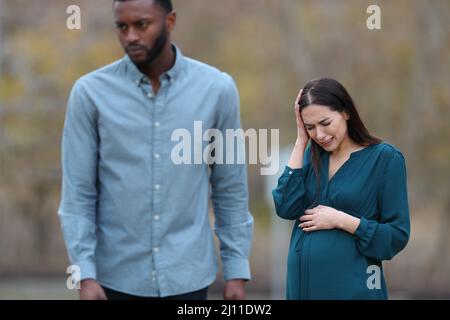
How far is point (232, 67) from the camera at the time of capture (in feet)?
57.3

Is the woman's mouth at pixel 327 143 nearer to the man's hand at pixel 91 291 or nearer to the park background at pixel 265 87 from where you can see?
the man's hand at pixel 91 291

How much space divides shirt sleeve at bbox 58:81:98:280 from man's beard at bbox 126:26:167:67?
0.85ft

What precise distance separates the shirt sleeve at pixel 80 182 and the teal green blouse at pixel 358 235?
2.69 ft

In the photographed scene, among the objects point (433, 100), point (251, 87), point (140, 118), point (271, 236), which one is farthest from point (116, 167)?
point (271, 236)

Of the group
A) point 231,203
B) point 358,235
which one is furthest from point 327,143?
point 231,203

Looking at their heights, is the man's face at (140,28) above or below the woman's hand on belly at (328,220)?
above

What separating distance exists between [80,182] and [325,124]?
1006mm

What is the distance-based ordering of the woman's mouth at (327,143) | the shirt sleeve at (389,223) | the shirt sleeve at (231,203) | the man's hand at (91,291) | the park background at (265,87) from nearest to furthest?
the shirt sleeve at (389,223) → the woman's mouth at (327,143) → the man's hand at (91,291) → the shirt sleeve at (231,203) → the park background at (265,87)

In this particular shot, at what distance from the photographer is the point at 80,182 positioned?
3957 millimetres

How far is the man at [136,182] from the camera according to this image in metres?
3.96

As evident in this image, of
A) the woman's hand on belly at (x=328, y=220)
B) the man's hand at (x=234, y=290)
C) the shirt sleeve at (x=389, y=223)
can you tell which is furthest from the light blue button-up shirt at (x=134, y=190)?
the shirt sleeve at (x=389, y=223)
